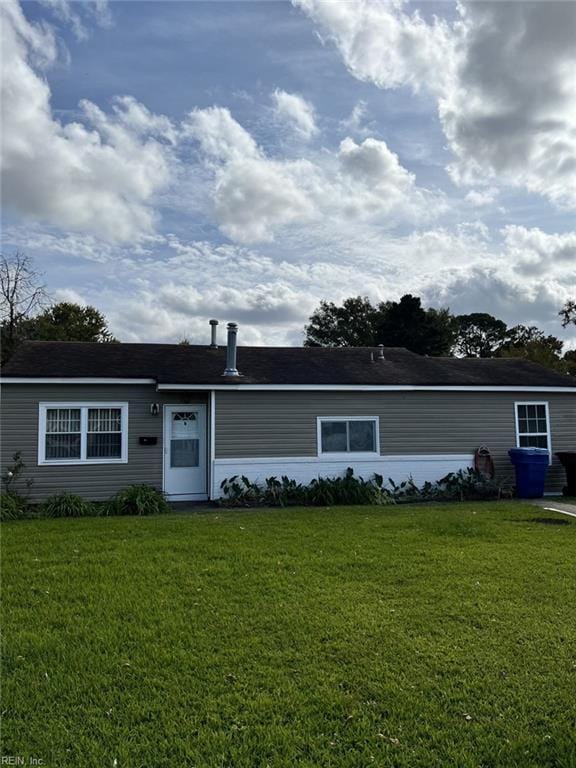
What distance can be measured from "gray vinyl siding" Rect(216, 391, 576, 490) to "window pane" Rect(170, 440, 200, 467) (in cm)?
73

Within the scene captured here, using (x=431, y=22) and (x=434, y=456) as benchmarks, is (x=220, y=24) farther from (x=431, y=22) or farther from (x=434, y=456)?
(x=434, y=456)

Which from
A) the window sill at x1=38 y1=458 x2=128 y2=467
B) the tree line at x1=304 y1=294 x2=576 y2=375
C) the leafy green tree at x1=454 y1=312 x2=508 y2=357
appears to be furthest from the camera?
the leafy green tree at x1=454 y1=312 x2=508 y2=357

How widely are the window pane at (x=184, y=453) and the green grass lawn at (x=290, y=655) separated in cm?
541

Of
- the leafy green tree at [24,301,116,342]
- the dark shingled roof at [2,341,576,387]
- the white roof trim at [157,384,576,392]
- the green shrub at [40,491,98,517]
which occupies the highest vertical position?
the leafy green tree at [24,301,116,342]

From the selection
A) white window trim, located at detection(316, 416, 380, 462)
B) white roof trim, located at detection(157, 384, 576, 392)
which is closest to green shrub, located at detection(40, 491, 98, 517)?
white roof trim, located at detection(157, 384, 576, 392)

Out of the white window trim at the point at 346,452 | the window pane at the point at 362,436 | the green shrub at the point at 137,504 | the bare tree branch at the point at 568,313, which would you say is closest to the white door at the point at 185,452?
the green shrub at the point at 137,504

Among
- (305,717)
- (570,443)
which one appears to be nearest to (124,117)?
(305,717)

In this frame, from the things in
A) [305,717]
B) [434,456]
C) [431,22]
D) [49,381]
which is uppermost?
[431,22]

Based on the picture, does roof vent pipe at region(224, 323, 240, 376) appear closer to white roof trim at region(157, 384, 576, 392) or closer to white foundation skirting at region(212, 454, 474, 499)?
white roof trim at region(157, 384, 576, 392)

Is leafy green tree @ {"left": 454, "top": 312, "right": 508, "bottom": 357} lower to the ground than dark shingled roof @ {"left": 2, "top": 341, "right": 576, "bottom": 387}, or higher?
higher

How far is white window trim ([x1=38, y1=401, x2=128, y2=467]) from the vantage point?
11779 mm

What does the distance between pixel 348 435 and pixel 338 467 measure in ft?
2.83

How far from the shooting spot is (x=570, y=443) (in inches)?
558

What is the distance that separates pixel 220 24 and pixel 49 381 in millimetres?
8011
